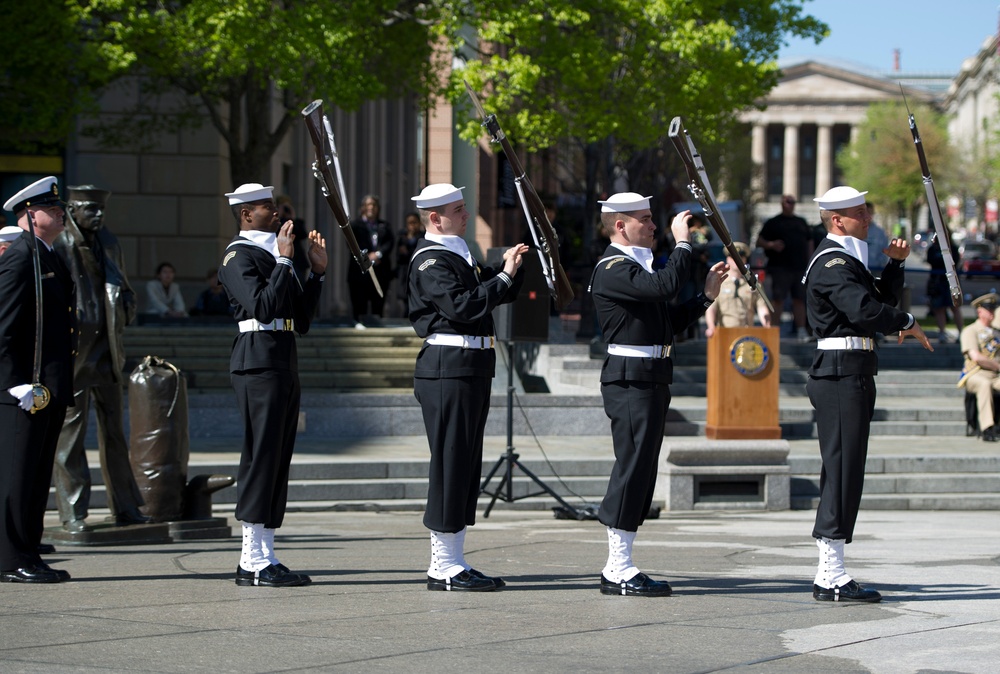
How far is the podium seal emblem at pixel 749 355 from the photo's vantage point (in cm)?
1473

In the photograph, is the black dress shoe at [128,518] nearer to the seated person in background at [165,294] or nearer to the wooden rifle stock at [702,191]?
the wooden rifle stock at [702,191]

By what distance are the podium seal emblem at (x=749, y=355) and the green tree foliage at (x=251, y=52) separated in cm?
875

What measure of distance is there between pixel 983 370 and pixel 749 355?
10.1ft

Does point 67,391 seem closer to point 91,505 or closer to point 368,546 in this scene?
point 368,546

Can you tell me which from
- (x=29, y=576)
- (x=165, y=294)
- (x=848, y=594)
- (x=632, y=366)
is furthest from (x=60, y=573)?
(x=165, y=294)

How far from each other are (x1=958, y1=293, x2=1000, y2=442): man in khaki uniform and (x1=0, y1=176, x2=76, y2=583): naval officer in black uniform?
10.5 m

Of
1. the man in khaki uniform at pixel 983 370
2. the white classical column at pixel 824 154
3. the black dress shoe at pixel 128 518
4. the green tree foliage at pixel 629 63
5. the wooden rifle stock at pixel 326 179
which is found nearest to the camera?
the wooden rifle stock at pixel 326 179

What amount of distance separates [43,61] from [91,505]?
34.8 ft

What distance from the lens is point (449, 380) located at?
A: 26.7 feet

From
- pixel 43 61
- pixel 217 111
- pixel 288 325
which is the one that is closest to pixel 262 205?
pixel 288 325

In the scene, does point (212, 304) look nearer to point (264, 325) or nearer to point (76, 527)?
point (76, 527)

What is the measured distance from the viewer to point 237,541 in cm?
1040

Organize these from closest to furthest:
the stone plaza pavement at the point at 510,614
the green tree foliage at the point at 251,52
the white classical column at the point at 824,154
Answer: the stone plaza pavement at the point at 510,614, the green tree foliage at the point at 251,52, the white classical column at the point at 824,154

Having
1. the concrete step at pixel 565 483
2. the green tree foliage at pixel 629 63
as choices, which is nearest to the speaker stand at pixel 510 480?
the concrete step at pixel 565 483
